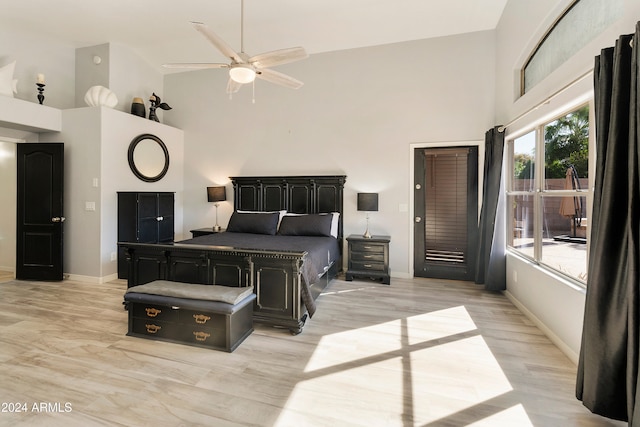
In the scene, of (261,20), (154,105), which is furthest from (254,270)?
(154,105)

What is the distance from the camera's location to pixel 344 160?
194 inches

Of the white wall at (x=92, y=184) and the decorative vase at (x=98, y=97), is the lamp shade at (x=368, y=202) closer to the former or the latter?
the white wall at (x=92, y=184)

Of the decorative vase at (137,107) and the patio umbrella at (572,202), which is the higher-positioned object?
the decorative vase at (137,107)

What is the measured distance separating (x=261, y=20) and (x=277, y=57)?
7.44 ft

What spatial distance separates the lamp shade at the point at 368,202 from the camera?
4512mm

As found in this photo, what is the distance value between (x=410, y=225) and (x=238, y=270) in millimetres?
2972

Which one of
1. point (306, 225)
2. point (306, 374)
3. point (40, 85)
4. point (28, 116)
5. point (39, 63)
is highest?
point (39, 63)

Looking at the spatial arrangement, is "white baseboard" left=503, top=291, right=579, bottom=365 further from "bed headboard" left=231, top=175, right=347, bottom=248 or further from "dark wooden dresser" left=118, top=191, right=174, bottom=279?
"dark wooden dresser" left=118, top=191, right=174, bottom=279

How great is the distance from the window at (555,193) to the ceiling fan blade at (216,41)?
3067 millimetres

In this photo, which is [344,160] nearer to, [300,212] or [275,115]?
[300,212]

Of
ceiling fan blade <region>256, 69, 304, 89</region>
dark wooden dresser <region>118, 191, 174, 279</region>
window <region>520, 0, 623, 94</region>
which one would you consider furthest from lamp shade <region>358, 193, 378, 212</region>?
dark wooden dresser <region>118, 191, 174, 279</region>

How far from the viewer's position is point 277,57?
268 cm

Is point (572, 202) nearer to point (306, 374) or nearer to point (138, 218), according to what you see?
point (306, 374)

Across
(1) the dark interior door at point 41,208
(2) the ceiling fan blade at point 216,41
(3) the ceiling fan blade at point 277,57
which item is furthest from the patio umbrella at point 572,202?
(1) the dark interior door at point 41,208
